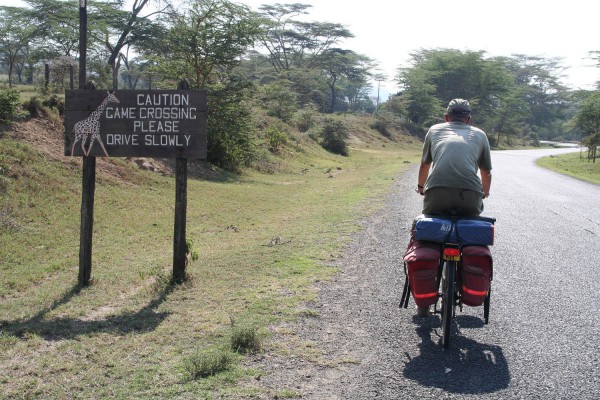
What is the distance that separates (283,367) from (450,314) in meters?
1.28

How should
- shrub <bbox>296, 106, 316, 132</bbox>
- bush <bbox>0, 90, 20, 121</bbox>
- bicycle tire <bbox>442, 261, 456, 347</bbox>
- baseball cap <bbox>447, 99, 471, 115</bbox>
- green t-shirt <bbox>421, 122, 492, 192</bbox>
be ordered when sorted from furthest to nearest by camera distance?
shrub <bbox>296, 106, 316, 132</bbox> < bush <bbox>0, 90, 20, 121</bbox> < baseball cap <bbox>447, 99, 471, 115</bbox> < green t-shirt <bbox>421, 122, 492, 192</bbox> < bicycle tire <bbox>442, 261, 456, 347</bbox>

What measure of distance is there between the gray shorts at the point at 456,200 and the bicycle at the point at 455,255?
122 mm

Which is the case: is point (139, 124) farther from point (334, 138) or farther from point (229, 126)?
point (334, 138)

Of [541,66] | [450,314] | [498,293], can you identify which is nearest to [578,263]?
[498,293]

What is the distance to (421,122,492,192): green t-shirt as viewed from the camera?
174 inches

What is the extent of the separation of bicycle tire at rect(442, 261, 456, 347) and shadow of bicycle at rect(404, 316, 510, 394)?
5.6 inches

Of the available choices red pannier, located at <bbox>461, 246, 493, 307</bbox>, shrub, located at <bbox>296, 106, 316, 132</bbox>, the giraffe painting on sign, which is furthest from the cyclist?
shrub, located at <bbox>296, 106, 316, 132</bbox>

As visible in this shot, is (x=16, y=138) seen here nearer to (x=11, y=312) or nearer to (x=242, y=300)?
(x=11, y=312)

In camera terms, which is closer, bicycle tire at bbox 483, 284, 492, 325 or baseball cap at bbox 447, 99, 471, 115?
bicycle tire at bbox 483, 284, 492, 325

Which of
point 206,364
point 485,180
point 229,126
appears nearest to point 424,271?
point 485,180

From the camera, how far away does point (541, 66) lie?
91188mm

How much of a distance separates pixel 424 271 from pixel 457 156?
3.09 feet

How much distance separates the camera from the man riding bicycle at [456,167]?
4.41m

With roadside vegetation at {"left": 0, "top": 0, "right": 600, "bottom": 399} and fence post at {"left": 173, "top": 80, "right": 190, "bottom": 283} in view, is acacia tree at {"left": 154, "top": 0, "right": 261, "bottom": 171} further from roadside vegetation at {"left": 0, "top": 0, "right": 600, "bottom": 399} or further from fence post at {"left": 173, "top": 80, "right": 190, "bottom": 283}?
fence post at {"left": 173, "top": 80, "right": 190, "bottom": 283}
